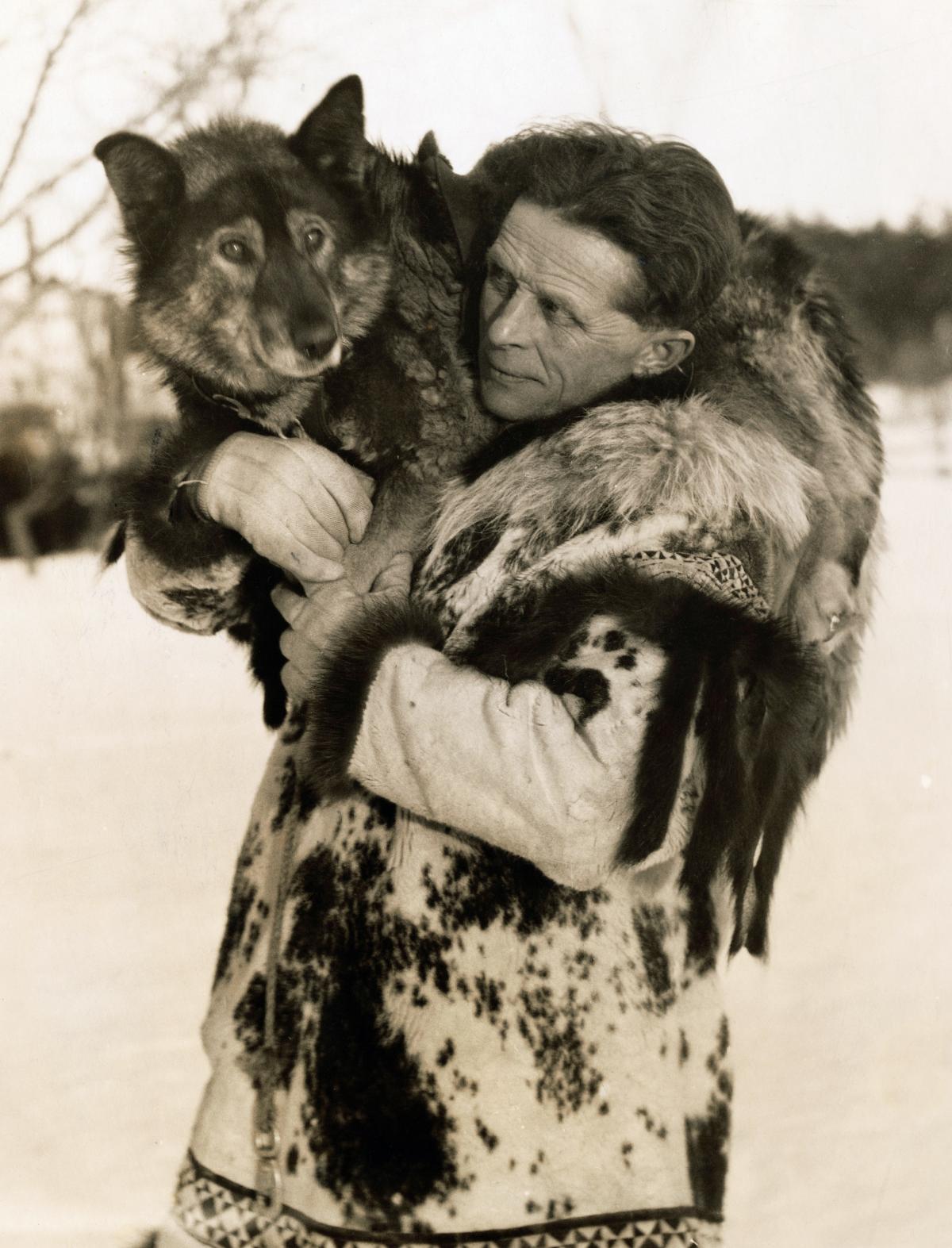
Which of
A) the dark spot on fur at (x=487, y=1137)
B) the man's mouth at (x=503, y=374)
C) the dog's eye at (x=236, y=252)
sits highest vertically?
the dog's eye at (x=236, y=252)

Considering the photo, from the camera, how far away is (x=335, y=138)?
5.38 ft

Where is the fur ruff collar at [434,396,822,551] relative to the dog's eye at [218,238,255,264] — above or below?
below

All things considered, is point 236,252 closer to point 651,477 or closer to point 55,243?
point 651,477

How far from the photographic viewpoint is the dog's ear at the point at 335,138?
1625 millimetres

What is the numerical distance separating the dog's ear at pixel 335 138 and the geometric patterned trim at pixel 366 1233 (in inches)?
49.7

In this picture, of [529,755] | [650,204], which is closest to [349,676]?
[529,755]

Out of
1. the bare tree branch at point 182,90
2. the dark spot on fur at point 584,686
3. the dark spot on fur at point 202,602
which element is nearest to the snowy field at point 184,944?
the bare tree branch at point 182,90

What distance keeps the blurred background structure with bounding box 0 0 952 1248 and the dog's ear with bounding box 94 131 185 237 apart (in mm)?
552

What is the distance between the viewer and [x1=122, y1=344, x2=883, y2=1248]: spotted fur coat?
116 centimetres

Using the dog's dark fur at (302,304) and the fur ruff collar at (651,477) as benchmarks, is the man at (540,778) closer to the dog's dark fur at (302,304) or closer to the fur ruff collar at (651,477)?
the fur ruff collar at (651,477)

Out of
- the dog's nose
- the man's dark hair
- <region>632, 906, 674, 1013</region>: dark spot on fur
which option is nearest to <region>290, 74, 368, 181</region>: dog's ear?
the dog's nose

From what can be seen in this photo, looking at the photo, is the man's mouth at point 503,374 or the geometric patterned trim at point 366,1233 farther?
the man's mouth at point 503,374

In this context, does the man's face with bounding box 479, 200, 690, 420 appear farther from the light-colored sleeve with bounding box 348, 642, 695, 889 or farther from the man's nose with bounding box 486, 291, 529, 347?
the light-colored sleeve with bounding box 348, 642, 695, 889

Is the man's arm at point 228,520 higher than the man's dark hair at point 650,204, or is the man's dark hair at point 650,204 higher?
the man's dark hair at point 650,204
